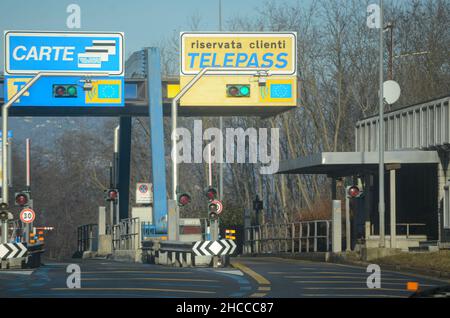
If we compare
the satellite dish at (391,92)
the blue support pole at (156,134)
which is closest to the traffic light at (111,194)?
the blue support pole at (156,134)

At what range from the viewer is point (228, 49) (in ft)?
151

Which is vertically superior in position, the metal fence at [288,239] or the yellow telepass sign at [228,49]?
the yellow telepass sign at [228,49]

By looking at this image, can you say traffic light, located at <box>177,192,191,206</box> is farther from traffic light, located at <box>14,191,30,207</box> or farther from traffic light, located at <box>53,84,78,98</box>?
traffic light, located at <box>53,84,78,98</box>

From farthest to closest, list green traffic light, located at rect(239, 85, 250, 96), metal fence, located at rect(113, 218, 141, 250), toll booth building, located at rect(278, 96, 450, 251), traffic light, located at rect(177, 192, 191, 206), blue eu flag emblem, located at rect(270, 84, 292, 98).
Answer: blue eu flag emblem, located at rect(270, 84, 292, 98) < green traffic light, located at rect(239, 85, 250, 96) < metal fence, located at rect(113, 218, 141, 250) < toll booth building, located at rect(278, 96, 450, 251) < traffic light, located at rect(177, 192, 191, 206)

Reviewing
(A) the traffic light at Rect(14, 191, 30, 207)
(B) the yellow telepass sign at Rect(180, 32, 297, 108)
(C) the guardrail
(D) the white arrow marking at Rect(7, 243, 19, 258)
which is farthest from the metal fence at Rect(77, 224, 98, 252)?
(D) the white arrow marking at Rect(7, 243, 19, 258)

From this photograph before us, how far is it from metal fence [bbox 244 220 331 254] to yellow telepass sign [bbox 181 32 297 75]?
756cm

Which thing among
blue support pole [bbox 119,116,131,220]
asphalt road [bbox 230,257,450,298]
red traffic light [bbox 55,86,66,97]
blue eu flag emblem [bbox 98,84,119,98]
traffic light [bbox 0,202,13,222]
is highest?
blue eu flag emblem [bbox 98,84,119,98]

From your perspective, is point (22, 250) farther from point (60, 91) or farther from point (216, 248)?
point (60, 91)

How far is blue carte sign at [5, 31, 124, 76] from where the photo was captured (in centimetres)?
4531

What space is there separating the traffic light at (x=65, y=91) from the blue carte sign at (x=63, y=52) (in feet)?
11.6

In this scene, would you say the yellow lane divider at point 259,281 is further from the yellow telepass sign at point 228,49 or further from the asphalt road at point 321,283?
the yellow telepass sign at point 228,49

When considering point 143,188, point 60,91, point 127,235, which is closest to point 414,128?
point 127,235

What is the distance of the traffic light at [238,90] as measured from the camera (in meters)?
41.8
